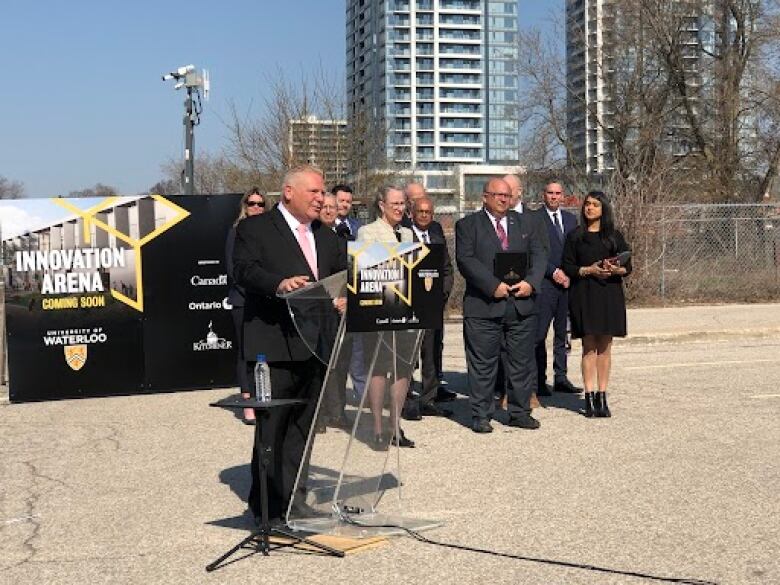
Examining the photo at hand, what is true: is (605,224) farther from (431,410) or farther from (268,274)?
(268,274)

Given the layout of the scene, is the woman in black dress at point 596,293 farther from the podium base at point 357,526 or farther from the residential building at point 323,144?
the residential building at point 323,144

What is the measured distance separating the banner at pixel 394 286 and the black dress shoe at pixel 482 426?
123 inches

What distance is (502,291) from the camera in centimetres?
898

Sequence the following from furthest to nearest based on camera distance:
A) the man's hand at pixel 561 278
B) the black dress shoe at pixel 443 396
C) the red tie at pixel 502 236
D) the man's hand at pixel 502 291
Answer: the black dress shoe at pixel 443 396 → the man's hand at pixel 561 278 → the red tie at pixel 502 236 → the man's hand at pixel 502 291

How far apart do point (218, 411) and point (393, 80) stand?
159 meters

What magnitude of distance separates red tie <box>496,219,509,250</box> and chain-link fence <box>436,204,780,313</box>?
1051cm

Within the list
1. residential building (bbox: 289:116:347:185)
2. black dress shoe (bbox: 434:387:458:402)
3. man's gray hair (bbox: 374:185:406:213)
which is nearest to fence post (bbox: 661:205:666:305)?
residential building (bbox: 289:116:347:185)

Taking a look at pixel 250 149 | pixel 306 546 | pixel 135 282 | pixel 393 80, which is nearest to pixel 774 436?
pixel 306 546

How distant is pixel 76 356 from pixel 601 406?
5.78 metres

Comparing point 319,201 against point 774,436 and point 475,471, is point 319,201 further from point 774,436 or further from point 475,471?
point 774,436

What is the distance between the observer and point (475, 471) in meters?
7.57

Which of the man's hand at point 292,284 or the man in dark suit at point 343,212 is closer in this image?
the man's hand at point 292,284

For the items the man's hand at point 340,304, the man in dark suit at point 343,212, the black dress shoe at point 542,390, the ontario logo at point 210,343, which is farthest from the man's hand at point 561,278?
the man's hand at point 340,304

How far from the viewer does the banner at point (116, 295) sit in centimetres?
1162
